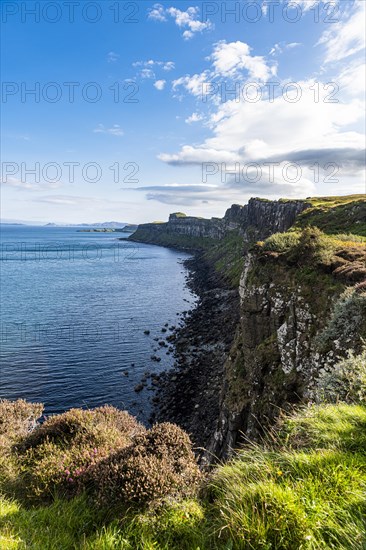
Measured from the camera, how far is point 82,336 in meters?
57.0

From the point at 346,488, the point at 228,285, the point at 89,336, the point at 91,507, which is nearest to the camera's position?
the point at 346,488

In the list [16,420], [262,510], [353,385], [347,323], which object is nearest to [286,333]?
[347,323]

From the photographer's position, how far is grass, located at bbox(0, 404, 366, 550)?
14.6 feet

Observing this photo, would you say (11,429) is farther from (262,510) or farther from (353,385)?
(353,385)

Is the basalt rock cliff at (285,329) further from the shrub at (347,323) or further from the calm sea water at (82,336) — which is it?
the calm sea water at (82,336)

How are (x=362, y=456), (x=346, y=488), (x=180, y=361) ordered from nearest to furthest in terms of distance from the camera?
(x=346, y=488)
(x=362, y=456)
(x=180, y=361)

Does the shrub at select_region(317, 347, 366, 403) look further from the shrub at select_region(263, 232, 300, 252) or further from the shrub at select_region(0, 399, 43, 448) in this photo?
the shrub at select_region(263, 232, 300, 252)

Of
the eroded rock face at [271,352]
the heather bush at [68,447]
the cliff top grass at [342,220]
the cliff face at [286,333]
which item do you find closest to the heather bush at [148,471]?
the heather bush at [68,447]

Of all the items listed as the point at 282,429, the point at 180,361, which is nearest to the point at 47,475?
the point at 282,429

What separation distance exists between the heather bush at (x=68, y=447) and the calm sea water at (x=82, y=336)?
24.4 meters

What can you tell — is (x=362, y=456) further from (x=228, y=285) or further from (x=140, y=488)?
(x=228, y=285)

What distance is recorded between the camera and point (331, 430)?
663cm

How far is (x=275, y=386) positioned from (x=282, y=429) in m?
13.9

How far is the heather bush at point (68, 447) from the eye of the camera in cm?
870
